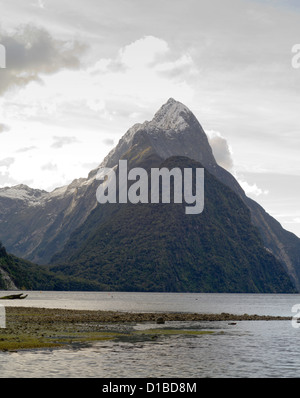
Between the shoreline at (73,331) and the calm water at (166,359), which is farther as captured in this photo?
the shoreline at (73,331)

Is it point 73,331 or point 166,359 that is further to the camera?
point 73,331

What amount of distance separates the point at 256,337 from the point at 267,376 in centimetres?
3912

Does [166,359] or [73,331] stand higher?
[73,331]

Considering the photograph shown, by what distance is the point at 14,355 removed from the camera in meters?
62.1

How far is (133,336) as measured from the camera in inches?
3418

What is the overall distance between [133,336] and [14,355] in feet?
91.9

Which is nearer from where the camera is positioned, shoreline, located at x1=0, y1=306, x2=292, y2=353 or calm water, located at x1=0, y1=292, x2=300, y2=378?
calm water, located at x1=0, y1=292, x2=300, y2=378
